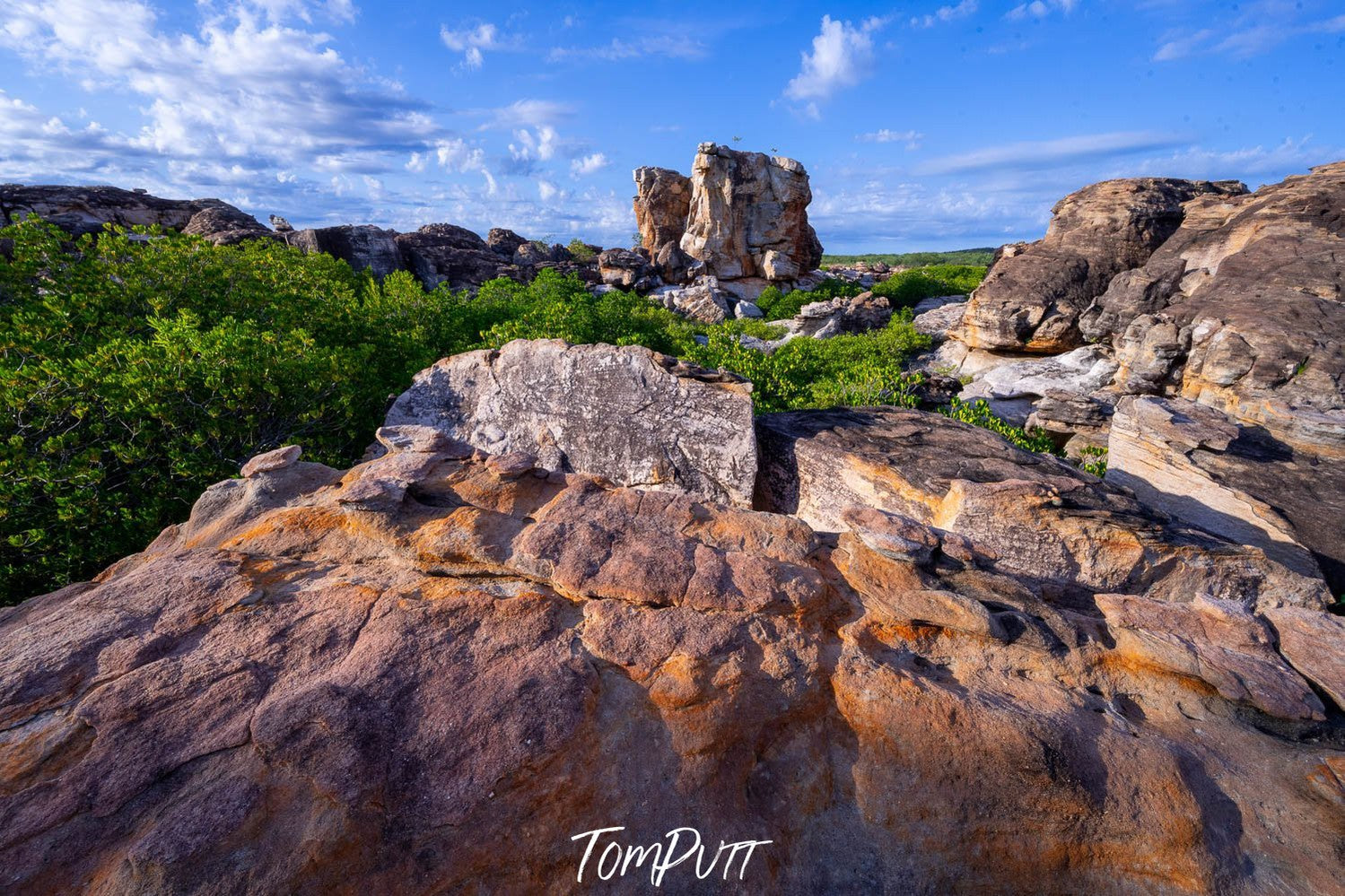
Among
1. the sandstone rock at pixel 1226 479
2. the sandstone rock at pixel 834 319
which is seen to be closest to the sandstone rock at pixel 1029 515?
the sandstone rock at pixel 1226 479

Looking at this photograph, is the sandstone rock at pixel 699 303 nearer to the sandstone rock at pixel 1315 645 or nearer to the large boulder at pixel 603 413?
the large boulder at pixel 603 413

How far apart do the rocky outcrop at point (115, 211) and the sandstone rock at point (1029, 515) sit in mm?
30428

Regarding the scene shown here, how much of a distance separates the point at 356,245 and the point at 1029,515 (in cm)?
3224

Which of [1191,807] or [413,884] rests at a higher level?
[413,884]

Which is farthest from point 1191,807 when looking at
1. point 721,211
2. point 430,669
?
point 721,211

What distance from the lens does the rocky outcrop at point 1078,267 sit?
22.0m

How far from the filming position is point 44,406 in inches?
237

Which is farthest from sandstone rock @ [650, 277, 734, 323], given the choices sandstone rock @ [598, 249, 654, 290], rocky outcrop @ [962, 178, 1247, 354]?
rocky outcrop @ [962, 178, 1247, 354]

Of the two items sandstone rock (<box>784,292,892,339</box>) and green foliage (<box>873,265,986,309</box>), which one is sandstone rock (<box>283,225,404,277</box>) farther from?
green foliage (<box>873,265,986,309</box>)

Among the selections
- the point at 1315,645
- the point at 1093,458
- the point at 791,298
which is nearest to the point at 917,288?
the point at 791,298

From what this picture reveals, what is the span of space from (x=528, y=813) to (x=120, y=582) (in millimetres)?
3554

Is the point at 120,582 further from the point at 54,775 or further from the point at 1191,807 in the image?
the point at 1191,807

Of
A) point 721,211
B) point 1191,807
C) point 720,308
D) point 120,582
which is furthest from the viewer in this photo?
point 721,211

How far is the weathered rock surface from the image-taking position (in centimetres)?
277
